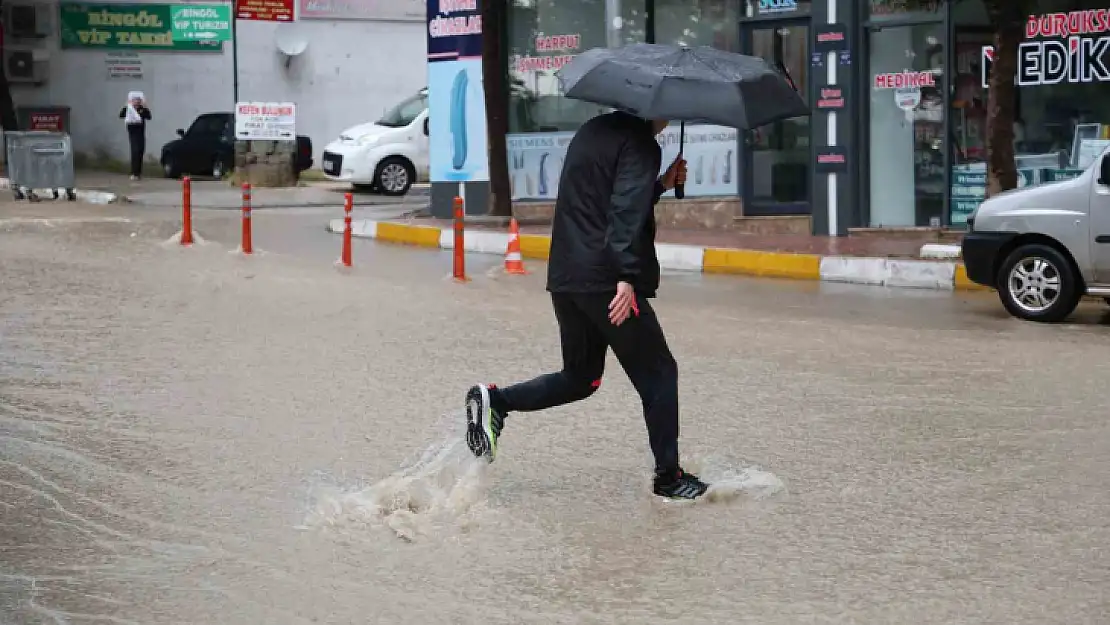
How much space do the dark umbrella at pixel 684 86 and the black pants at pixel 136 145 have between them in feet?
89.7

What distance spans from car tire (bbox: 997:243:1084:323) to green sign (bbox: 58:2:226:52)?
94.3ft

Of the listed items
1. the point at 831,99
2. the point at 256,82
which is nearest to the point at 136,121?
the point at 256,82

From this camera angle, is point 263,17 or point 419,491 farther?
point 263,17

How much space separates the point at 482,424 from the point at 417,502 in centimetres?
49

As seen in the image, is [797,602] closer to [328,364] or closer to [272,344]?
[328,364]

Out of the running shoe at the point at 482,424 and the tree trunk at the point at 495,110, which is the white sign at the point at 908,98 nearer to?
the tree trunk at the point at 495,110

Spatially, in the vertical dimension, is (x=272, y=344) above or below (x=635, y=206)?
below

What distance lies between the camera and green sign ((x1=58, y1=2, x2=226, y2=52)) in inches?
1506

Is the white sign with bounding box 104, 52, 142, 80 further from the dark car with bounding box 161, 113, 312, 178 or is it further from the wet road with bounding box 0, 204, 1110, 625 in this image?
the wet road with bounding box 0, 204, 1110, 625

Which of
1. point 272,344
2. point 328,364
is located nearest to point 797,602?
point 328,364

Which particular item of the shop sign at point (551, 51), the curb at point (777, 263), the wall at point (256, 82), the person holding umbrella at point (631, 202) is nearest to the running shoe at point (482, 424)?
the person holding umbrella at point (631, 202)

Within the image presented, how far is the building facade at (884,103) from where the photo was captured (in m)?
17.5

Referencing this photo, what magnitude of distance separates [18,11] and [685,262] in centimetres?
2584

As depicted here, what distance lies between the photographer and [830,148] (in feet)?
64.0
